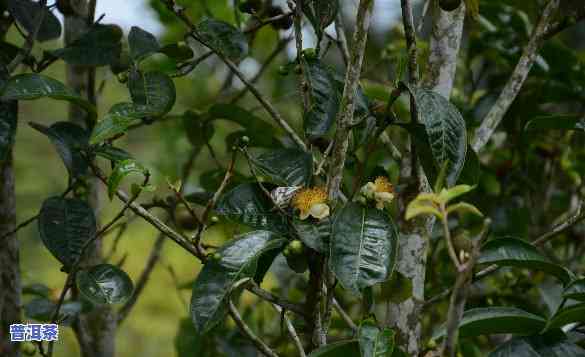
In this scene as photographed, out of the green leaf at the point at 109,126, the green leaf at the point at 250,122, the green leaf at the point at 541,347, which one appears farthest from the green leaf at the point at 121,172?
the green leaf at the point at 541,347

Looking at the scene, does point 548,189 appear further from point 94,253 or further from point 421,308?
point 94,253

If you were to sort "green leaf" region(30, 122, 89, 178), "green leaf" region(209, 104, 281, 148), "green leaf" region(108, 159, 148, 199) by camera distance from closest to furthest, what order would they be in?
1. "green leaf" region(108, 159, 148, 199)
2. "green leaf" region(30, 122, 89, 178)
3. "green leaf" region(209, 104, 281, 148)

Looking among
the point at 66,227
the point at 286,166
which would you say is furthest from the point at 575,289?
the point at 66,227

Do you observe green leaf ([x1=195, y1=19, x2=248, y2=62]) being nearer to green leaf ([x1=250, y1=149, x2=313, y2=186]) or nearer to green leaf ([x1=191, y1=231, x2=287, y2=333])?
green leaf ([x1=250, y1=149, x2=313, y2=186])

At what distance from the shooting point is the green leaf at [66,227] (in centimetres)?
98

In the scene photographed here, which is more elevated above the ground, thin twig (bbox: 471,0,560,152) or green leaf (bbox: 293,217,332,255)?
thin twig (bbox: 471,0,560,152)

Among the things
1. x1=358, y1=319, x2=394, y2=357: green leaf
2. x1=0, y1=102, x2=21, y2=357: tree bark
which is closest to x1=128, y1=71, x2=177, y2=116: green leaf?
x1=0, y1=102, x2=21, y2=357: tree bark

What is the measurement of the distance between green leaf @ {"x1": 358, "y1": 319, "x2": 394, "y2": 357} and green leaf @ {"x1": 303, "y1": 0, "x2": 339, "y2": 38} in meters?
0.38

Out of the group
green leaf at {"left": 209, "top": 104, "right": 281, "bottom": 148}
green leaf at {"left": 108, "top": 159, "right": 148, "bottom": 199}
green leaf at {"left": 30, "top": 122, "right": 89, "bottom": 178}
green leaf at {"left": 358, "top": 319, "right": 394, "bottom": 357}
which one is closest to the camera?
green leaf at {"left": 358, "top": 319, "right": 394, "bottom": 357}

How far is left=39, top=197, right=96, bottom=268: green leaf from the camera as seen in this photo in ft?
3.22

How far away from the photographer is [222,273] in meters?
0.82

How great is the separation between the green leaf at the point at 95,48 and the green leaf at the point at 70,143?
0.10 m

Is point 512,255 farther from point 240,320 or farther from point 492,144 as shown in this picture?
point 492,144

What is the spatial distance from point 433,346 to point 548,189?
3.08 ft
